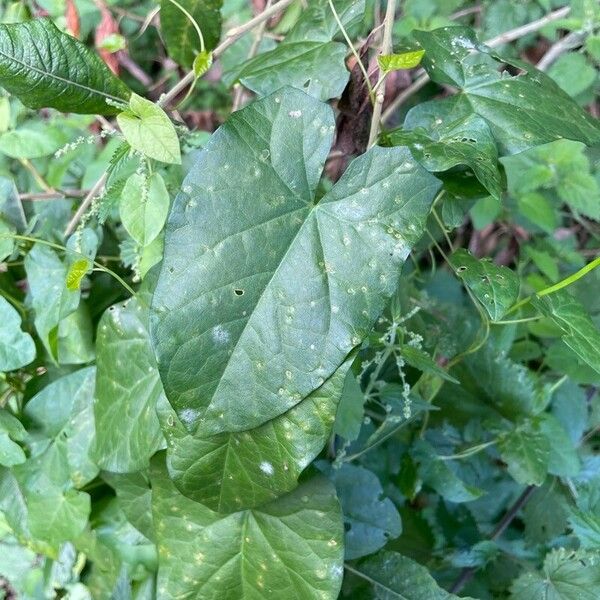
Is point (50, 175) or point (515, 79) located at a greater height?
point (515, 79)

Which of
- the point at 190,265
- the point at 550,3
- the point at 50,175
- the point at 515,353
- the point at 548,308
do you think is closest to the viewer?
the point at 190,265

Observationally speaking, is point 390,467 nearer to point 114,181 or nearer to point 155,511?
point 155,511

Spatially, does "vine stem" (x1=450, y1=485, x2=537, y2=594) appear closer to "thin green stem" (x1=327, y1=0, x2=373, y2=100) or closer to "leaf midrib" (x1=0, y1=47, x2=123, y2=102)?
"thin green stem" (x1=327, y1=0, x2=373, y2=100)

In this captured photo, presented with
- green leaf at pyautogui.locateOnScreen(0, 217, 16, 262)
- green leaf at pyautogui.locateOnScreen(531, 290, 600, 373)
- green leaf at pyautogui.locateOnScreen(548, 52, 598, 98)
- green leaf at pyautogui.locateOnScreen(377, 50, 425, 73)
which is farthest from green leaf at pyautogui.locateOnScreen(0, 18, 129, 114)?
green leaf at pyautogui.locateOnScreen(548, 52, 598, 98)

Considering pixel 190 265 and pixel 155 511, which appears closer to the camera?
pixel 190 265

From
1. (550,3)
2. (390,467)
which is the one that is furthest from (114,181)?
(550,3)

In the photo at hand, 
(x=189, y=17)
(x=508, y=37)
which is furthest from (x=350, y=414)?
(x=508, y=37)

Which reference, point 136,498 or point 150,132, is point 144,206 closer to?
point 150,132

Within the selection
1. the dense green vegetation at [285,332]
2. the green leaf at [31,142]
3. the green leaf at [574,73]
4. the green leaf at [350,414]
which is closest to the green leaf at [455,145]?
the dense green vegetation at [285,332]
